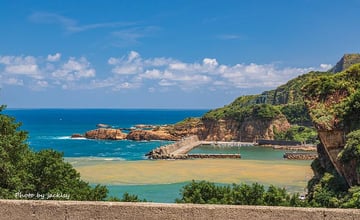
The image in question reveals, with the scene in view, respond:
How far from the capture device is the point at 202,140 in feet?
298

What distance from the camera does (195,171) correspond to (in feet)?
159

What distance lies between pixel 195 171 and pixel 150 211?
42477mm

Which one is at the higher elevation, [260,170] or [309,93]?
[309,93]

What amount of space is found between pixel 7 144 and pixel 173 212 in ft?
42.0

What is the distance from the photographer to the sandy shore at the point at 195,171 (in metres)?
41.6

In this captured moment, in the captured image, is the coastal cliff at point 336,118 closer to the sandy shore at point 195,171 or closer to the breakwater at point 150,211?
the sandy shore at point 195,171

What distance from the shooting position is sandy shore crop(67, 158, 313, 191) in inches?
1639

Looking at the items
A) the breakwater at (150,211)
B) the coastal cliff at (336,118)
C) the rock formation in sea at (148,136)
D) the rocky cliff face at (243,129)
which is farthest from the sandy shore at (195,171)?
the rock formation in sea at (148,136)

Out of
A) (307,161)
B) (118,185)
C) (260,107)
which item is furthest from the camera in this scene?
(260,107)

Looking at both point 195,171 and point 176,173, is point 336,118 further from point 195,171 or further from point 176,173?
point 195,171

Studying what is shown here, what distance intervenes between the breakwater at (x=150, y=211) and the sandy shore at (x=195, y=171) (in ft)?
108

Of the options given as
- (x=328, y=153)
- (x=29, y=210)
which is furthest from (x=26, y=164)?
(x=328, y=153)

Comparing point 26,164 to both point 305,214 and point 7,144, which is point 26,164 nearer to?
point 7,144

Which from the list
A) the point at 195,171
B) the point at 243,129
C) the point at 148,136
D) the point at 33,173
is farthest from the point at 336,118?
the point at 148,136
